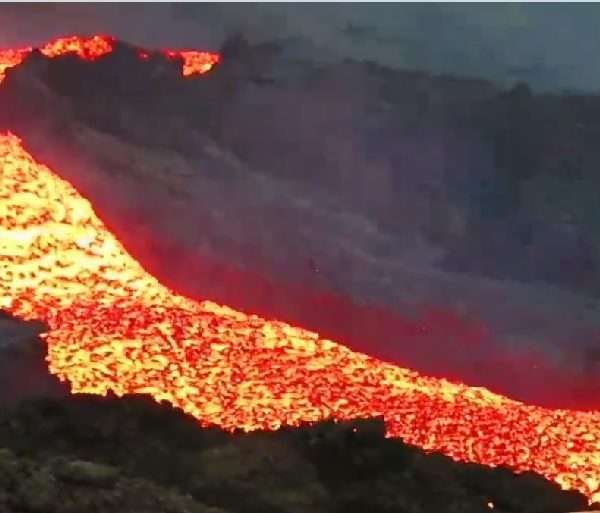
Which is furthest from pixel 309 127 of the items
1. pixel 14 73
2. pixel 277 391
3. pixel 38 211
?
Result: pixel 277 391

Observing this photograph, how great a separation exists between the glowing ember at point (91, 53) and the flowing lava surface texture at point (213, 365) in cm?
430

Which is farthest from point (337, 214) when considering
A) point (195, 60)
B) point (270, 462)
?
point (270, 462)

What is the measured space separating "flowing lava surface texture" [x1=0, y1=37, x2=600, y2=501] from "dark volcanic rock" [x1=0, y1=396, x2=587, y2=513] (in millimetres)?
1279

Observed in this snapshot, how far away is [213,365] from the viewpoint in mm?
9930

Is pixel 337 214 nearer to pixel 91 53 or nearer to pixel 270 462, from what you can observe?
pixel 91 53

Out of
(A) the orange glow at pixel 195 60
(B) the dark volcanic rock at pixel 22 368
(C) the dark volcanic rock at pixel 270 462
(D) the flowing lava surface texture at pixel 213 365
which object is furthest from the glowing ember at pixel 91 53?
(C) the dark volcanic rock at pixel 270 462

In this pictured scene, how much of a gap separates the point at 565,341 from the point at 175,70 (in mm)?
7326

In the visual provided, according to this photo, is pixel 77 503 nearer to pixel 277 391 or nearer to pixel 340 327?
pixel 277 391

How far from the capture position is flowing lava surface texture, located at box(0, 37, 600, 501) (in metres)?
9.28

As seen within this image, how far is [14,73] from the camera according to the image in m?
14.5

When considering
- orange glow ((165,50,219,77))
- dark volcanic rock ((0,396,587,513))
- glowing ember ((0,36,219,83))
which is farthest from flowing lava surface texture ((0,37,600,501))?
orange glow ((165,50,219,77))

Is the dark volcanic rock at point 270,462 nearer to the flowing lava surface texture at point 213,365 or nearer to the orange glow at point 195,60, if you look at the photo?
the flowing lava surface texture at point 213,365

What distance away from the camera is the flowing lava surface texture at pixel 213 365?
9281 mm

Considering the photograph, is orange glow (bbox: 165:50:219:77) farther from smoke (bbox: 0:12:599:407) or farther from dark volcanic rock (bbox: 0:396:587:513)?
dark volcanic rock (bbox: 0:396:587:513)
